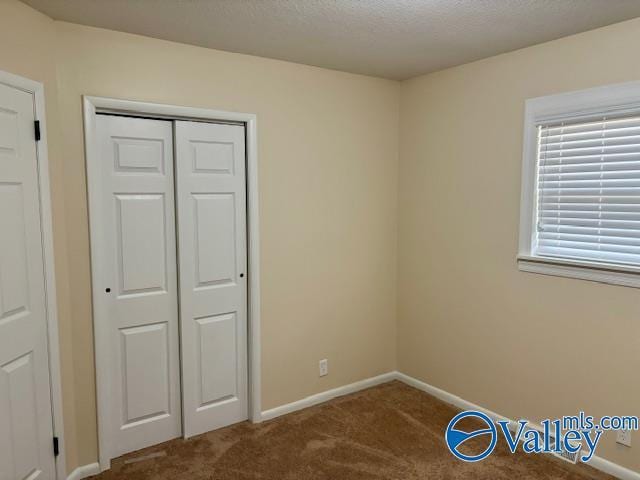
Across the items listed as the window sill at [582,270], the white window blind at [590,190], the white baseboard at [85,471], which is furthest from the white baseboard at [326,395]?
the white window blind at [590,190]

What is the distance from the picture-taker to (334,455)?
275cm

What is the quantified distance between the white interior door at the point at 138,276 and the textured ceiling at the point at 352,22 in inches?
21.5

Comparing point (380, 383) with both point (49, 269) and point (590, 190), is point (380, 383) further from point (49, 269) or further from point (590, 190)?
point (49, 269)

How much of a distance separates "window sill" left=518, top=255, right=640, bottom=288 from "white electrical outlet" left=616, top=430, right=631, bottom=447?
79 centimetres

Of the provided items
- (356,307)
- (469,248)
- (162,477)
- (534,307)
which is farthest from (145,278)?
(534,307)

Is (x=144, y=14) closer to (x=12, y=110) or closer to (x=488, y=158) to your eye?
(x=12, y=110)

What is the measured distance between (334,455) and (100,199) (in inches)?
77.5

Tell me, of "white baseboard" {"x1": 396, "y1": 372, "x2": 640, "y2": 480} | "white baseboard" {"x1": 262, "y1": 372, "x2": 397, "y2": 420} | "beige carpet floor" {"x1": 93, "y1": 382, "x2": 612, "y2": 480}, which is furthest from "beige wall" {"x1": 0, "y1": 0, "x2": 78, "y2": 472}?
"white baseboard" {"x1": 396, "y1": 372, "x2": 640, "y2": 480}

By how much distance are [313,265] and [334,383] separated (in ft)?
3.11

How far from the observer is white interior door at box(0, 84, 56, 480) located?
2.01 metres

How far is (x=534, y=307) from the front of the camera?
2.83 metres

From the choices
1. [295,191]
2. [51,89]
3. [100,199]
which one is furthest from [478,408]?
[51,89]

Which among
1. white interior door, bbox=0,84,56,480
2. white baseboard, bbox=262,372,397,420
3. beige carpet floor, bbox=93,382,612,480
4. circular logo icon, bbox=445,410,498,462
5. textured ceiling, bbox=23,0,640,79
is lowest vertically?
beige carpet floor, bbox=93,382,612,480

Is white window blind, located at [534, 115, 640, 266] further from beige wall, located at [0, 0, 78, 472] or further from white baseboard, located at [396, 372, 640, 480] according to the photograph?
beige wall, located at [0, 0, 78, 472]
